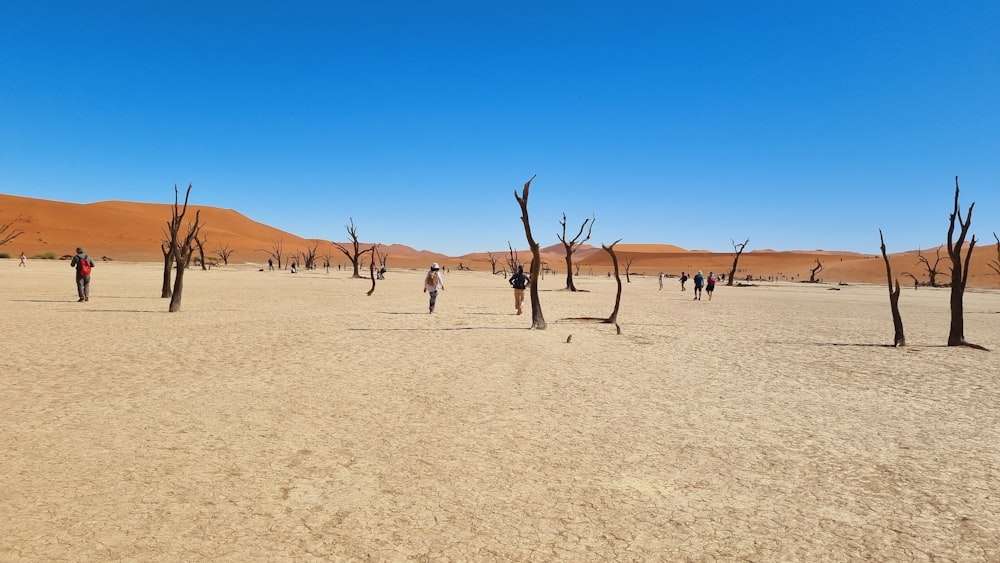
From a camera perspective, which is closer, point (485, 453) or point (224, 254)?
point (485, 453)

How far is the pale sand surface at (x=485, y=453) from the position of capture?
403cm

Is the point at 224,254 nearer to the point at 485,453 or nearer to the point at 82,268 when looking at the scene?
the point at 82,268

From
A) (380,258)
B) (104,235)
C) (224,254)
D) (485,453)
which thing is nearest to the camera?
(485,453)

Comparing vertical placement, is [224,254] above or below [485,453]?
above

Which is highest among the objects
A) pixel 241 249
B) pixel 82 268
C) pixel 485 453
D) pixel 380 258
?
pixel 241 249

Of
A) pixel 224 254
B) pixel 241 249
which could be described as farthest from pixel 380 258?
pixel 241 249

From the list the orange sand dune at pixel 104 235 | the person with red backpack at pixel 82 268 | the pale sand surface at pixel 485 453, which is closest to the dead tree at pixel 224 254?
the orange sand dune at pixel 104 235

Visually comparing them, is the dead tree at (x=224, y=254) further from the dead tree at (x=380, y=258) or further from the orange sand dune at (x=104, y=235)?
the dead tree at (x=380, y=258)

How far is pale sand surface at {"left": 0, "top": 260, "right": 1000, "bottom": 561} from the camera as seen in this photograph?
4.03m

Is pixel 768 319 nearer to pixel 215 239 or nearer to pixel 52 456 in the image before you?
pixel 52 456

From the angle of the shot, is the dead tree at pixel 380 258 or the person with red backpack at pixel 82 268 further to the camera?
the dead tree at pixel 380 258

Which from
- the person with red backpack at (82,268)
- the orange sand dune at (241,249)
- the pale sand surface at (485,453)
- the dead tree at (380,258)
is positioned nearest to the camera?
the pale sand surface at (485,453)

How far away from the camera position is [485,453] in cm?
575

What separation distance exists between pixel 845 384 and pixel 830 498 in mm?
5517
